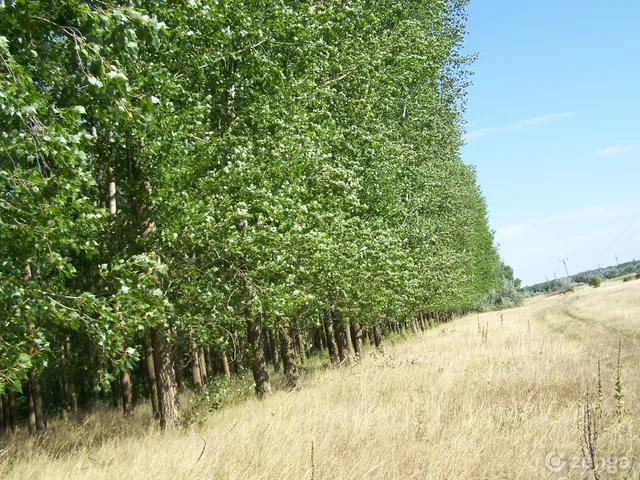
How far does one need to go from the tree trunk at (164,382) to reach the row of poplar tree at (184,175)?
0.11 feet

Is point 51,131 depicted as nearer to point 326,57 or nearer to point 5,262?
point 5,262

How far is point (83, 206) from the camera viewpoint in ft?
19.9

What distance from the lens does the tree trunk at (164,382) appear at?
30.7 feet

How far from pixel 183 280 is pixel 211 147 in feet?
7.99

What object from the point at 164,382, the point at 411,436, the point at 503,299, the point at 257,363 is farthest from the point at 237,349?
the point at 503,299

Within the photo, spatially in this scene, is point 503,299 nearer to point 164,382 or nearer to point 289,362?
point 289,362

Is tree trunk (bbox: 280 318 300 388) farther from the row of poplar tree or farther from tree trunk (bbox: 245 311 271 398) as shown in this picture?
tree trunk (bbox: 245 311 271 398)

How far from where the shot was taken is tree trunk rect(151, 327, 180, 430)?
9.35 meters

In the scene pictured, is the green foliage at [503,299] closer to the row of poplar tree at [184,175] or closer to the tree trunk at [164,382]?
the row of poplar tree at [184,175]

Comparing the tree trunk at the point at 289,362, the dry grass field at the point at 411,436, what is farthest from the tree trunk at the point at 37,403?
the dry grass field at the point at 411,436

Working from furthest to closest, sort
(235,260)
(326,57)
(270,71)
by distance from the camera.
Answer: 1. (326,57)
2. (270,71)
3. (235,260)

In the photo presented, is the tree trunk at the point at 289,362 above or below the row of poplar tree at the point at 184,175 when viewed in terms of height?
below

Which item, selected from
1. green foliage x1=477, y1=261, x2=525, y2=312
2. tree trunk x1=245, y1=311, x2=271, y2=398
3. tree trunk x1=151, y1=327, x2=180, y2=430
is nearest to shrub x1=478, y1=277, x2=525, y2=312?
green foliage x1=477, y1=261, x2=525, y2=312

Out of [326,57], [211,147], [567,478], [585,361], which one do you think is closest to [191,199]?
[211,147]
